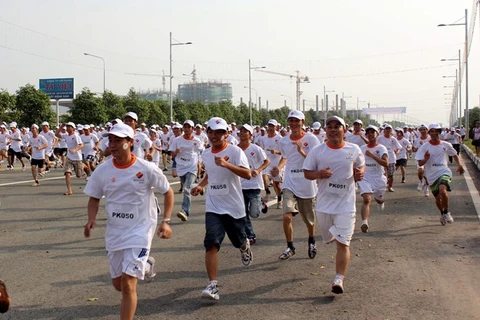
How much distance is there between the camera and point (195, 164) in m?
11.9

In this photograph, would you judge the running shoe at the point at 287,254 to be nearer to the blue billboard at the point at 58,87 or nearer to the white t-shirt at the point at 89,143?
the white t-shirt at the point at 89,143

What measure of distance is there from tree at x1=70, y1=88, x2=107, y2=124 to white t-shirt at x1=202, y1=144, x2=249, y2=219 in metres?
40.6

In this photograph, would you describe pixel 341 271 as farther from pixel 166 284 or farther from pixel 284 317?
pixel 166 284

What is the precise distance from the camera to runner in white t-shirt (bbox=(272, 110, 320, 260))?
26.5 feet

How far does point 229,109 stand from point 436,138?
2411 inches

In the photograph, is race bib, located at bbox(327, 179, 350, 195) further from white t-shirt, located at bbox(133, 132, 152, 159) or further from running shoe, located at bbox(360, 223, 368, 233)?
white t-shirt, located at bbox(133, 132, 152, 159)

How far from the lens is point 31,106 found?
1663 inches

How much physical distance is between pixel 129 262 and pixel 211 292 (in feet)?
4.39

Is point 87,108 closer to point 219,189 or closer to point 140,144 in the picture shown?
point 140,144

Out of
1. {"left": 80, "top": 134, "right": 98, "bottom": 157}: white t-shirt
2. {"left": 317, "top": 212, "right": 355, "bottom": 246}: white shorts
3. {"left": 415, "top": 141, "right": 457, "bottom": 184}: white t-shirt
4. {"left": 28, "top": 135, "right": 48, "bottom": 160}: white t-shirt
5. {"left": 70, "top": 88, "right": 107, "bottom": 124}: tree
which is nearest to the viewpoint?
{"left": 317, "top": 212, "right": 355, "bottom": 246}: white shorts

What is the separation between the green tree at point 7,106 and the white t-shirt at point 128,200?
1473 inches

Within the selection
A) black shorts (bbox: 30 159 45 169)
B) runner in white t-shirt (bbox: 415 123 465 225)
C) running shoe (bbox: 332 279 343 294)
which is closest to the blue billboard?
black shorts (bbox: 30 159 45 169)

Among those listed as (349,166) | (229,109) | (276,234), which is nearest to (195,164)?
(276,234)

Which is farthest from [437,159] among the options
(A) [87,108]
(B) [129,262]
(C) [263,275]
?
(A) [87,108]
